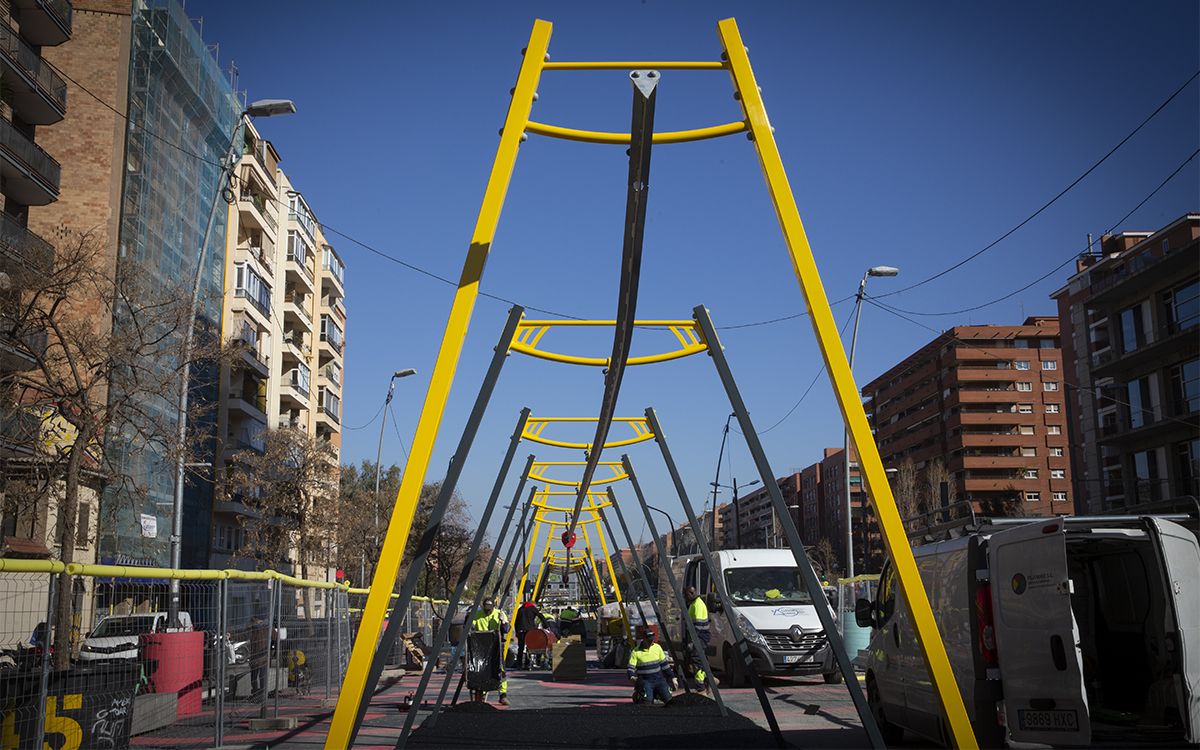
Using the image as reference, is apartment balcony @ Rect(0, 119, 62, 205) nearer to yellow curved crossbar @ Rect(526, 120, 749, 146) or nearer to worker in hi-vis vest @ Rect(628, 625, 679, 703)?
worker in hi-vis vest @ Rect(628, 625, 679, 703)

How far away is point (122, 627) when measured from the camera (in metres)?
12.8

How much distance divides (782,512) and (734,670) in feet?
39.6

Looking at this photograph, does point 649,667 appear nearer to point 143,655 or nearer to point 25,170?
point 143,655

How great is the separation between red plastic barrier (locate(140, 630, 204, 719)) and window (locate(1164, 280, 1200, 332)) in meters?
44.3

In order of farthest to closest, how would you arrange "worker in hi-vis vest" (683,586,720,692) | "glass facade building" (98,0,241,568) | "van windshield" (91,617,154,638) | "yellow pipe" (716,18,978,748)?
"glass facade building" (98,0,241,568) → "worker in hi-vis vest" (683,586,720,692) → "van windshield" (91,617,154,638) → "yellow pipe" (716,18,978,748)

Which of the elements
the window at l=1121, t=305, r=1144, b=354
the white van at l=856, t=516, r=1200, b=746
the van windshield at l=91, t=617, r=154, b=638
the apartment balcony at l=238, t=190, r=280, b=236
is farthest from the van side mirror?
the apartment balcony at l=238, t=190, r=280, b=236

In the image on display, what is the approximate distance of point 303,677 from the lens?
669 inches

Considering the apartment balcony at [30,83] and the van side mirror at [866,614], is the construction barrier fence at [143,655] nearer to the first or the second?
the van side mirror at [866,614]

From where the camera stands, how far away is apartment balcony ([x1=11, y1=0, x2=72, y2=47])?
1271 inches

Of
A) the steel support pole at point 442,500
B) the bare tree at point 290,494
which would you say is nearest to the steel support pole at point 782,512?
the steel support pole at point 442,500

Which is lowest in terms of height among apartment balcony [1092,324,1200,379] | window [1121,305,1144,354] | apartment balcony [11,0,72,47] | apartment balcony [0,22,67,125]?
apartment balcony [1092,324,1200,379]

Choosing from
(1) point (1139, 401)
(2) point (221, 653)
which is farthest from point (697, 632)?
(1) point (1139, 401)

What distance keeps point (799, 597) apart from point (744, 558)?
130 cm

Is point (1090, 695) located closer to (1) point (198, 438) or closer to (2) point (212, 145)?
(1) point (198, 438)
